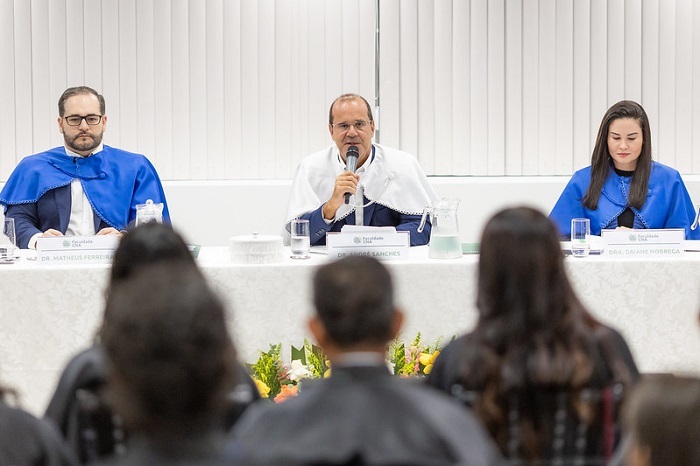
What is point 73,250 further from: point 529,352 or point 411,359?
point 529,352

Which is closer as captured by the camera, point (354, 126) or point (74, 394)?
point (74, 394)

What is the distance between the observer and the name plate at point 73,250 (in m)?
3.75

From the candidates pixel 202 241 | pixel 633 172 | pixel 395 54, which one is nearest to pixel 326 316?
pixel 633 172

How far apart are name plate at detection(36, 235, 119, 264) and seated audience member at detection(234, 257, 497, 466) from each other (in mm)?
2262

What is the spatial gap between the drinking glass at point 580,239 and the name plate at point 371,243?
63cm

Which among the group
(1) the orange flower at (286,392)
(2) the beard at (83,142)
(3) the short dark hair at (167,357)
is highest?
(2) the beard at (83,142)

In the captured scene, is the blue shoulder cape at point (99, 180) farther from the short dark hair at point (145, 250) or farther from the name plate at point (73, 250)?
the short dark hair at point (145, 250)

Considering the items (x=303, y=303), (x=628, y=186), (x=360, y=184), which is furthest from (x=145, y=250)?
(x=628, y=186)

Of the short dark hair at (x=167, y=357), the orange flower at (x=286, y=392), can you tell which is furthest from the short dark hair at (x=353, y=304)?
the orange flower at (x=286, y=392)

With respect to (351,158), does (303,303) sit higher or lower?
lower

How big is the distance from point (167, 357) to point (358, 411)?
341mm

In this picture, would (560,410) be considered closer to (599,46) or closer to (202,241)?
(202,241)

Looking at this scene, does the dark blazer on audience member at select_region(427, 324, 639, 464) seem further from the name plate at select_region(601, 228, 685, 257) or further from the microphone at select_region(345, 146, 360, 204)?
the microphone at select_region(345, 146, 360, 204)

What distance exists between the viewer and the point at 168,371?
4.36ft
